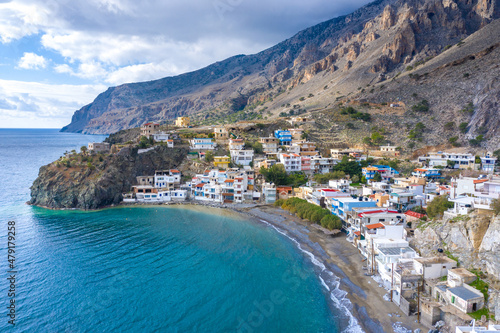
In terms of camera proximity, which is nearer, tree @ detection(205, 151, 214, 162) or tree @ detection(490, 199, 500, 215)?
tree @ detection(490, 199, 500, 215)

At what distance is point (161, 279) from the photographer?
26953mm

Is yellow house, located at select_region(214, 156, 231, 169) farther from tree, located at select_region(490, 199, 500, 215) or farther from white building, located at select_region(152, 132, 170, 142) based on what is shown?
tree, located at select_region(490, 199, 500, 215)

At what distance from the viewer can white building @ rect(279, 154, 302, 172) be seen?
62312 mm

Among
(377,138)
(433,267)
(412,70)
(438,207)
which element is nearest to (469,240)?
(433,267)

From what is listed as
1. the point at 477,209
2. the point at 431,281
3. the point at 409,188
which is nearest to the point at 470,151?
the point at 409,188

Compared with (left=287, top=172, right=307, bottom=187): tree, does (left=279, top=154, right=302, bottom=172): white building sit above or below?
above

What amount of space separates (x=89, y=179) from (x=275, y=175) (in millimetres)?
34473

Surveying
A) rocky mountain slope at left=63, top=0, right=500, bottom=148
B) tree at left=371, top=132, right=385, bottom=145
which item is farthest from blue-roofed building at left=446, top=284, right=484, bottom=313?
rocky mountain slope at left=63, top=0, right=500, bottom=148

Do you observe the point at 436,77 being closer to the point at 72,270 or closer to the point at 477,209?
the point at 477,209

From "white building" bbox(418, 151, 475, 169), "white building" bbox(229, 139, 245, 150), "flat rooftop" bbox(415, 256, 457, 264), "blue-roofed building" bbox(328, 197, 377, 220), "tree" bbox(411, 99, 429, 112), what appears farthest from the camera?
"tree" bbox(411, 99, 429, 112)

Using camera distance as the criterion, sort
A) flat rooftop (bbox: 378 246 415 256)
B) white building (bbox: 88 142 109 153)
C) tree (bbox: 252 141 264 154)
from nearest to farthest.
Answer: flat rooftop (bbox: 378 246 415 256) → white building (bbox: 88 142 109 153) → tree (bbox: 252 141 264 154)

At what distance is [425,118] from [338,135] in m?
24.4

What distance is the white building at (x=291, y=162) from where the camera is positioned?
62.3 metres

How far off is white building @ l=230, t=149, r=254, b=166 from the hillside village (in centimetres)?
22
